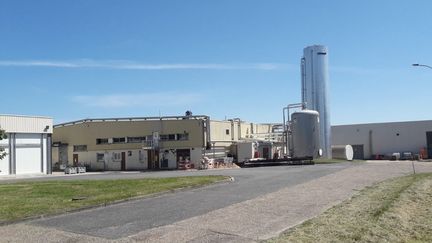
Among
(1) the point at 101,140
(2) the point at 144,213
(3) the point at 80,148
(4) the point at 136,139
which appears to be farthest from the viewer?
(3) the point at 80,148

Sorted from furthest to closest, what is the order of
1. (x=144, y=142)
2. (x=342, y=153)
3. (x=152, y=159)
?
(x=342, y=153)
(x=144, y=142)
(x=152, y=159)

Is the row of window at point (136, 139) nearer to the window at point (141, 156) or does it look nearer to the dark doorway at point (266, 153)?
the window at point (141, 156)

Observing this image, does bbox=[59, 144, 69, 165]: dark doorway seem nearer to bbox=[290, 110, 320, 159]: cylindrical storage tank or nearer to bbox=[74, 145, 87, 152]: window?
bbox=[74, 145, 87, 152]: window

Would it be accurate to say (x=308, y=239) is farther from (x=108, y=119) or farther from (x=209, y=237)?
(x=108, y=119)

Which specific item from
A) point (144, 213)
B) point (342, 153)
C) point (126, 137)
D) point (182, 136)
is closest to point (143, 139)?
point (126, 137)

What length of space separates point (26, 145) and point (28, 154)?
88 cm

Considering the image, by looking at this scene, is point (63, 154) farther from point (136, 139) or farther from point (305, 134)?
point (305, 134)

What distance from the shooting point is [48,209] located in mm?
14109

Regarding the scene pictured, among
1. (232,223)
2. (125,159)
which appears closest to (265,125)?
(125,159)

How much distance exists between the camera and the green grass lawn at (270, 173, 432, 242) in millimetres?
9688

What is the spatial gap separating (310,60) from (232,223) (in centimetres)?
4255

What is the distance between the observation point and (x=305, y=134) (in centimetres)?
5156

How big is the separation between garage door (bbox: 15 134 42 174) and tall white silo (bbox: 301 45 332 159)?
27.6 m

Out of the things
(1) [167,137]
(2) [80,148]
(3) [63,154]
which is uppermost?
(1) [167,137]
